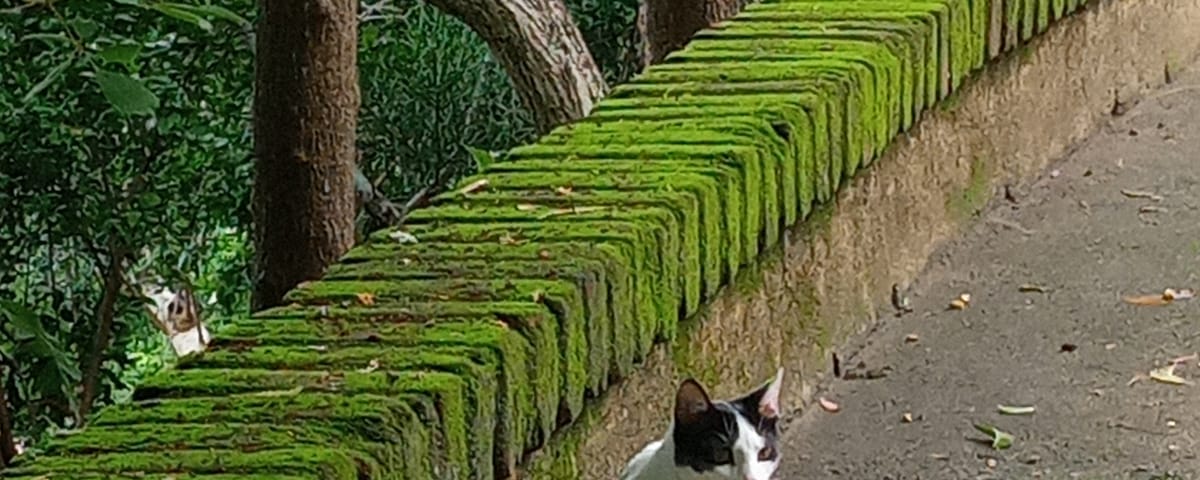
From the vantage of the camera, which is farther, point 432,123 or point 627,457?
point 432,123

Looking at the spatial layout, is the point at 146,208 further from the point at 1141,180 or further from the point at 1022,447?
the point at 1022,447

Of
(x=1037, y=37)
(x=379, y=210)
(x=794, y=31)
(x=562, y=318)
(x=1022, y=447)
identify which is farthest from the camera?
(x=379, y=210)

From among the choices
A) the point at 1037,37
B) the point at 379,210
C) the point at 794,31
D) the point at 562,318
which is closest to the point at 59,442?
the point at 562,318

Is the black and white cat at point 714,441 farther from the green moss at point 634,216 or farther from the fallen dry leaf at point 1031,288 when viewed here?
the fallen dry leaf at point 1031,288

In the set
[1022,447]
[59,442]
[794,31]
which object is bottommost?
[1022,447]

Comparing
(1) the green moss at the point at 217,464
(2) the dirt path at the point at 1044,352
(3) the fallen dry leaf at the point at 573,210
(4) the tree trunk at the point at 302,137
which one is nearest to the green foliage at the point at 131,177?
(4) the tree trunk at the point at 302,137

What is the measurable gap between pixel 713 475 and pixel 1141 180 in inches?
103

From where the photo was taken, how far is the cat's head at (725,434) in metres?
3.86

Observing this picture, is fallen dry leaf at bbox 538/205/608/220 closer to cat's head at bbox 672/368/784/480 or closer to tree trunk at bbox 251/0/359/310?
cat's head at bbox 672/368/784/480

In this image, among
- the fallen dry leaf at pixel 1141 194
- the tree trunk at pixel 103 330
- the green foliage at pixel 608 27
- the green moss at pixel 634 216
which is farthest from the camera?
the green foliage at pixel 608 27

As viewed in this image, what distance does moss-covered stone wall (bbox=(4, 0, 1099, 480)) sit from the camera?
2928 millimetres

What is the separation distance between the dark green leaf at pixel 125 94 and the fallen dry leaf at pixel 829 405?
193 cm

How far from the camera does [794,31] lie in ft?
17.4

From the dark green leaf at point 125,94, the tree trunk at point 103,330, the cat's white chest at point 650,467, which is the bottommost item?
the tree trunk at point 103,330
